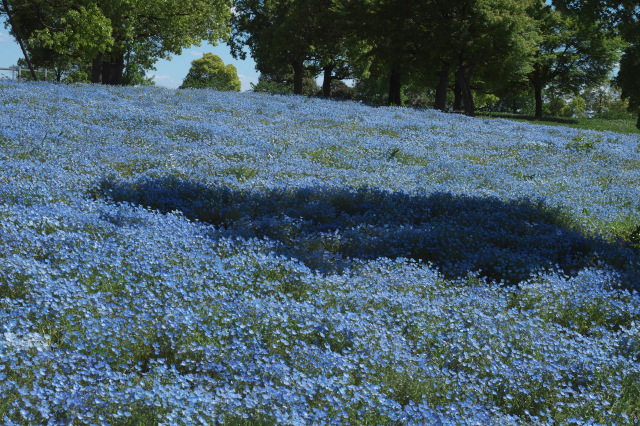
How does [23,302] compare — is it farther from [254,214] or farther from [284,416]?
[254,214]

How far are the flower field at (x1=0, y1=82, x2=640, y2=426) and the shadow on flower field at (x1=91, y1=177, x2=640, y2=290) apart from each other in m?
0.04

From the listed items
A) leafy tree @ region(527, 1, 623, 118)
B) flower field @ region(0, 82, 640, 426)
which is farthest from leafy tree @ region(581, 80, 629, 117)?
flower field @ region(0, 82, 640, 426)

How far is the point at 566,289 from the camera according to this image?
556 centimetres

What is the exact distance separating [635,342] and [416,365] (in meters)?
2.21

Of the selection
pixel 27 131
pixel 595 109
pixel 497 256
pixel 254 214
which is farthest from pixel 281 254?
pixel 595 109

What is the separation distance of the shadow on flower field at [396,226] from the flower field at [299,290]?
0.04 meters

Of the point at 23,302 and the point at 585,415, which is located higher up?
the point at 23,302

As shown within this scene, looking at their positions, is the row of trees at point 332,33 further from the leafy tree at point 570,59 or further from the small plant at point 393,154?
the small plant at point 393,154

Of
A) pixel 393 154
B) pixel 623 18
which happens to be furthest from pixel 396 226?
pixel 623 18

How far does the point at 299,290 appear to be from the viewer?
5074mm

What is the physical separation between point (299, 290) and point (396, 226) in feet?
8.94

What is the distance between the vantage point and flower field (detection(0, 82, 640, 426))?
133 inches

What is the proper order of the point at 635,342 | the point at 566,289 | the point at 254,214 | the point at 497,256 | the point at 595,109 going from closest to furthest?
the point at 635,342 < the point at 566,289 < the point at 497,256 < the point at 254,214 < the point at 595,109

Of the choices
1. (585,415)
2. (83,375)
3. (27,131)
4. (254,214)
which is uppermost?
(27,131)
